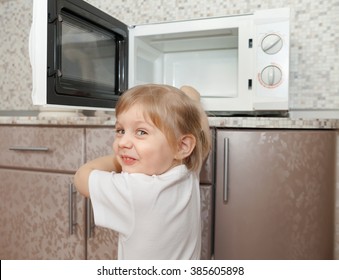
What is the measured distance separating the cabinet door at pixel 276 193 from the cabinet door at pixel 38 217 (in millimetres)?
454

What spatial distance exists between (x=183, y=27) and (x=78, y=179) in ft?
2.14

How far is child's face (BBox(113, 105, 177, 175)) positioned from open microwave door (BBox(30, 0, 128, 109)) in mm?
312

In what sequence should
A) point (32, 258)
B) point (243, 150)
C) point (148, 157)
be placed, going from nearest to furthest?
point (148, 157)
point (243, 150)
point (32, 258)

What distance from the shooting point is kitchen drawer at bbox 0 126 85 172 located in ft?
3.13

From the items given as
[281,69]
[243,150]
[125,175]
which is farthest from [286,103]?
[125,175]

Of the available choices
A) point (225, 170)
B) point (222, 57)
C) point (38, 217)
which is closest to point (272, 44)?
point (222, 57)

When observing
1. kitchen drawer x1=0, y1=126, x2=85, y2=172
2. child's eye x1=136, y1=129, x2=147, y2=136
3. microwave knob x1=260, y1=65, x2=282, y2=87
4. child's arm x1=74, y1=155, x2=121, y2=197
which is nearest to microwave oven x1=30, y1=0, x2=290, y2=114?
microwave knob x1=260, y1=65, x2=282, y2=87

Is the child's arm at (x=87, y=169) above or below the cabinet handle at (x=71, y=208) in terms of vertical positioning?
above

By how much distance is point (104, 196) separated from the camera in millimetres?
612

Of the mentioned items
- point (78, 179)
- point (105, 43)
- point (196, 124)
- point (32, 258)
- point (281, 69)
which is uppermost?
point (105, 43)

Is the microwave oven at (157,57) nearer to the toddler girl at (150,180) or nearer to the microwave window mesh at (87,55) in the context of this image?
the microwave window mesh at (87,55)

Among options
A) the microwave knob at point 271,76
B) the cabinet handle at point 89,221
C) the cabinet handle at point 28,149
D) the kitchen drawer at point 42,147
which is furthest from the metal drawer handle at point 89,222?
the microwave knob at point 271,76

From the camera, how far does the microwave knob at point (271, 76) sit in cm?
94

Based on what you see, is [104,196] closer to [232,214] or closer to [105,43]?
[232,214]
